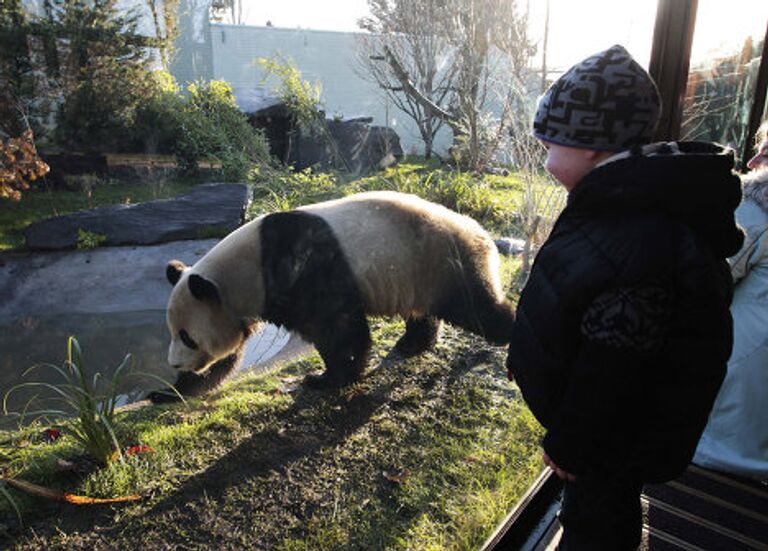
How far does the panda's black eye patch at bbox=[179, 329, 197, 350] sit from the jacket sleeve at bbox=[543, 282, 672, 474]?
7.71ft

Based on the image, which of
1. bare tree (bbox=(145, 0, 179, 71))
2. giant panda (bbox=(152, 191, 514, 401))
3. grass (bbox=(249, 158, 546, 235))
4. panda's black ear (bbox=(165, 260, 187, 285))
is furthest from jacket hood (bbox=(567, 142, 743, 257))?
bare tree (bbox=(145, 0, 179, 71))

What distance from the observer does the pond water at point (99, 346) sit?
3958 millimetres

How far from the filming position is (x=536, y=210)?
176 inches

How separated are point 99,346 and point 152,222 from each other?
2.40 metres

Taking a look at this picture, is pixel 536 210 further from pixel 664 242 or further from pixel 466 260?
pixel 664 242

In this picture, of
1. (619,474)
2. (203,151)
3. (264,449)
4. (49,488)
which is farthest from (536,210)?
(203,151)

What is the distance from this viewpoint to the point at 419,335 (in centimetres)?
360

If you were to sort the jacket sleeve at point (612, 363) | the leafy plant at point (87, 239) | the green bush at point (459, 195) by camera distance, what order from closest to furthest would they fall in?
the jacket sleeve at point (612, 363)
the leafy plant at point (87, 239)
the green bush at point (459, 195)

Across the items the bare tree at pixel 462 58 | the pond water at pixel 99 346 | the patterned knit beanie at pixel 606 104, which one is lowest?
the pond water at pixel 99 346

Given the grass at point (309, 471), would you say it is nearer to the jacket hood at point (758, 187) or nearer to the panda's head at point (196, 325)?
the panda's head at point (196, 325)

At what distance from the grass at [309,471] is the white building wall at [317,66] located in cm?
870

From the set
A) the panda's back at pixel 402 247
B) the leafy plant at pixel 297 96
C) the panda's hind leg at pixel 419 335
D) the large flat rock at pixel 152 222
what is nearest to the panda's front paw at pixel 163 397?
the panda's back at pixel 402 247

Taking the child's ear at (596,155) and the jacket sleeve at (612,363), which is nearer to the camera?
the jacket sleeve at (612,363)

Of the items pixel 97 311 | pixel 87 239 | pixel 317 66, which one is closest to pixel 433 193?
pixel 97 311
